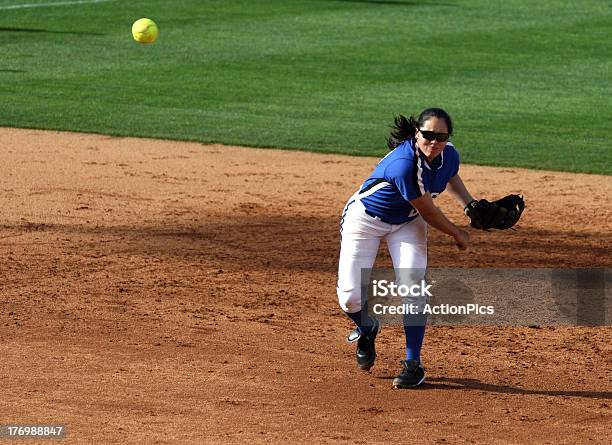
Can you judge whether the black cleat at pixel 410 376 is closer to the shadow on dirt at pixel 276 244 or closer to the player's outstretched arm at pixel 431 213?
the player's outstretched arm at pixel 431 213

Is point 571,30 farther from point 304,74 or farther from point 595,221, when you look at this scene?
point 595,221

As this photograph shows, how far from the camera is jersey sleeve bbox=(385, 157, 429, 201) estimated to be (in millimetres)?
6938

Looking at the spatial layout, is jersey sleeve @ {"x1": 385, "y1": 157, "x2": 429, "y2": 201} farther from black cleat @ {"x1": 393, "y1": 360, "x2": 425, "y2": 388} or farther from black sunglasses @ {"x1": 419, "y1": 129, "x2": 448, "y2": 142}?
black cleat @ {"x1": 393, "y1": 360, "x2": 425, "y2": 388}

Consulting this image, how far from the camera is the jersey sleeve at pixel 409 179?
6.94 meters

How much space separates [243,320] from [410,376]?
1683 millimetres

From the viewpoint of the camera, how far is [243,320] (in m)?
8.48

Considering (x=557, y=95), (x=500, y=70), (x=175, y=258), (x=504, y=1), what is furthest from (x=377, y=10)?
(x=175, y=258)

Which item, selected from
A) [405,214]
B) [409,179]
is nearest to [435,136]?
[409,179]

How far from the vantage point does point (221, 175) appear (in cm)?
1286

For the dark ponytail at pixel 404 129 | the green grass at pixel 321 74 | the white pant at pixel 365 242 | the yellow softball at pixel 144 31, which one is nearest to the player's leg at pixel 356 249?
the white pant at pixel 365 242

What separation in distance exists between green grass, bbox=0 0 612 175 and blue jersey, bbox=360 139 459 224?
646cm

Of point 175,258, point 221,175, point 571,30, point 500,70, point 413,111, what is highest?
point 571,30

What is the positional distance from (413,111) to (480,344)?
7713 mm

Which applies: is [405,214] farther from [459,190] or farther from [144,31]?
[144,31]
